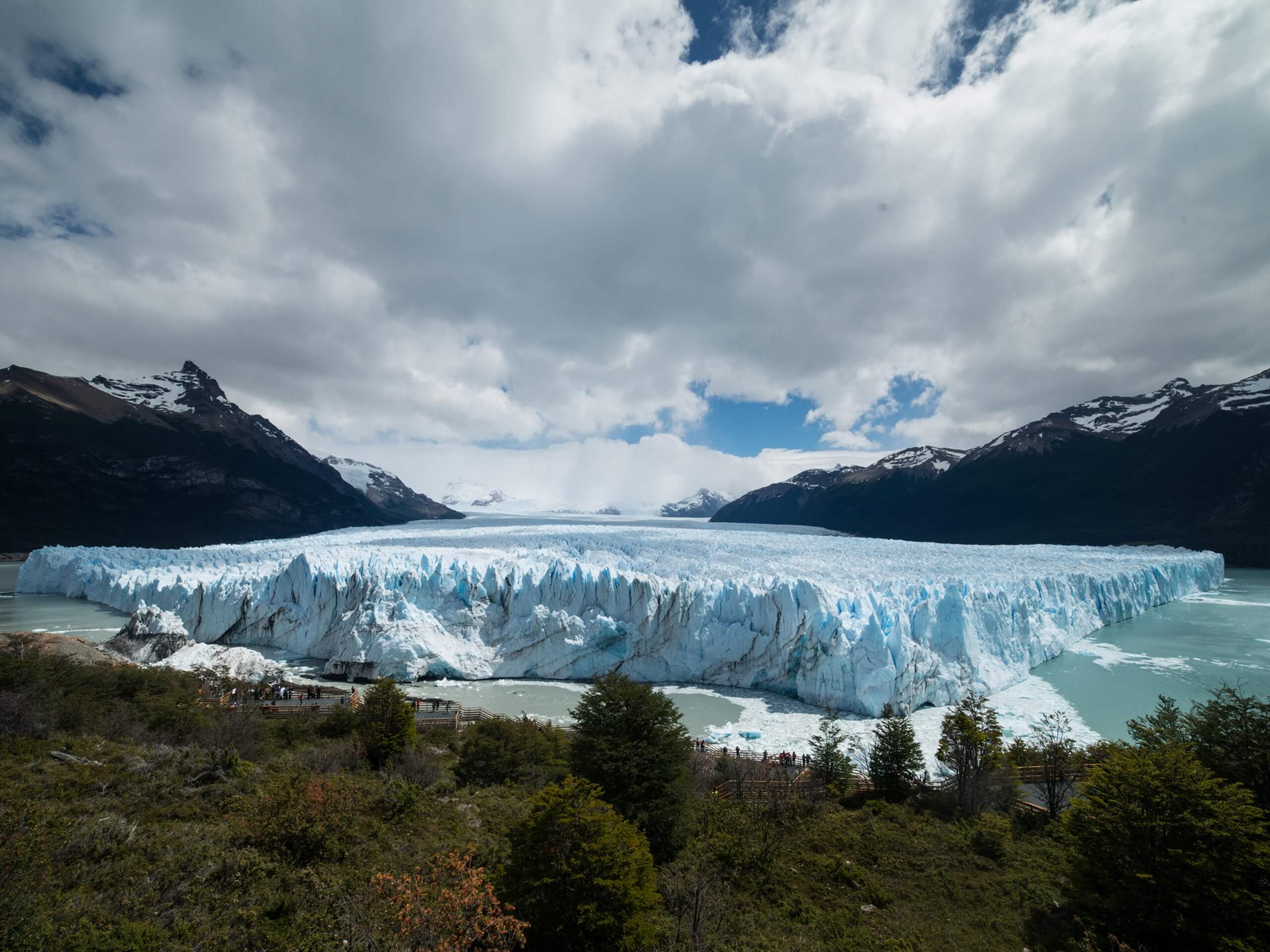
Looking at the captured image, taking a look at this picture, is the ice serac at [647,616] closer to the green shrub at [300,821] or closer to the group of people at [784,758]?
the group of people at [784,758]

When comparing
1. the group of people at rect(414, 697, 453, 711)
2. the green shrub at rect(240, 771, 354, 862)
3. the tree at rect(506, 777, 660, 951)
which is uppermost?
the tree at rect(506, 777, 660, 951)

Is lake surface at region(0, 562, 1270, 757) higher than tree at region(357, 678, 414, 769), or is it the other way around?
tree at region(357, 678, 414, 769)

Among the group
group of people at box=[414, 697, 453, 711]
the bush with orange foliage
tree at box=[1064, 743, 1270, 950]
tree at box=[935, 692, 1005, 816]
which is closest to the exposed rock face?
group of people at box=[414, 697, 453, 711]

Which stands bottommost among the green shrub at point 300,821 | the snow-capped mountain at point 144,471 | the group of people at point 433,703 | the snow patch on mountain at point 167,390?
the group of people at point 433,703

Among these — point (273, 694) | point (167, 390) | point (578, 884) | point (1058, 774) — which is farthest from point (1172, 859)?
point (167, 390)

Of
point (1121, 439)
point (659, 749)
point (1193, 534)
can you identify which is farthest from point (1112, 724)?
point (1121, 439)

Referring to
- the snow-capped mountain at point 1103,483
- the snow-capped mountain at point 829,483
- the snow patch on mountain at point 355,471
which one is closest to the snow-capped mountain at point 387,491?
the snow patch on mountain at point 355,471

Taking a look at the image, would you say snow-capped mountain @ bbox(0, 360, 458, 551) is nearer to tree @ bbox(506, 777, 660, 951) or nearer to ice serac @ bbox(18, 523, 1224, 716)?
ice serac @ bbox(18, 523, 1224, 716)

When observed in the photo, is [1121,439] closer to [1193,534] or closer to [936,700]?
[1193,534]
